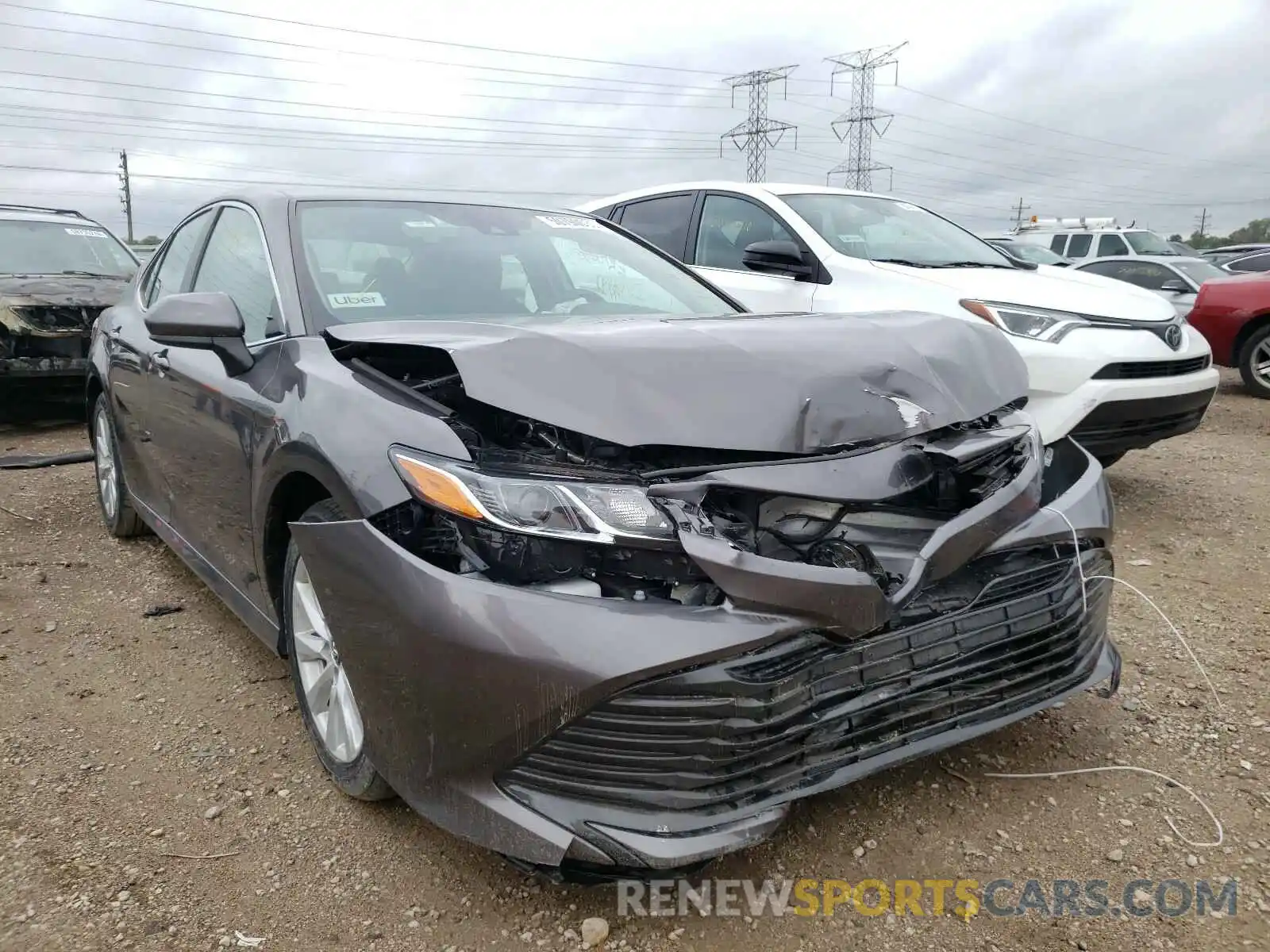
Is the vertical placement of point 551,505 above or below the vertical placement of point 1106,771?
above

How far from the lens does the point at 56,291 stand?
7.12m

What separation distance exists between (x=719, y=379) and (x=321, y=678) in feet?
4.12

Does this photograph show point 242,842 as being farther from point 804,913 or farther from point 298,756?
point 804,913

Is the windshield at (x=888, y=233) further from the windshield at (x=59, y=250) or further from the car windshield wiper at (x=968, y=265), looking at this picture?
the windshield at (x=59, y=250)

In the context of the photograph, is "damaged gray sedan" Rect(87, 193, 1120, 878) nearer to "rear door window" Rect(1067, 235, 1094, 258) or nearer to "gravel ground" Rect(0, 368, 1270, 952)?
"gravel ground" Rect(0, 368, 1270, 952)

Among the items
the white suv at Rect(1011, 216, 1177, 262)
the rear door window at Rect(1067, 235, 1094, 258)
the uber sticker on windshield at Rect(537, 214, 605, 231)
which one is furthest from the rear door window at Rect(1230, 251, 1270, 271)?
the uber sticker on windshield at Rect(537, 214, 605, 231)

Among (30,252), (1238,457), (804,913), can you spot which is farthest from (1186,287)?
(30,252)

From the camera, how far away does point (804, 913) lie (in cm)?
188

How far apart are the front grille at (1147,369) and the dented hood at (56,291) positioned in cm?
656

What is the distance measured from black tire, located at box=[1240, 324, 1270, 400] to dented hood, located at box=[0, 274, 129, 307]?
9.53 meters

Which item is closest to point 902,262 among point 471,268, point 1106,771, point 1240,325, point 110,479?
point 471,268

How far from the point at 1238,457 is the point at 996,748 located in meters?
4.81

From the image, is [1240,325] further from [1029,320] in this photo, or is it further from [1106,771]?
[1106,771]

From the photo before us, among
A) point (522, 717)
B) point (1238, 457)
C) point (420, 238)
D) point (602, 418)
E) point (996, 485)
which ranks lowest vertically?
point (1238, 457)
